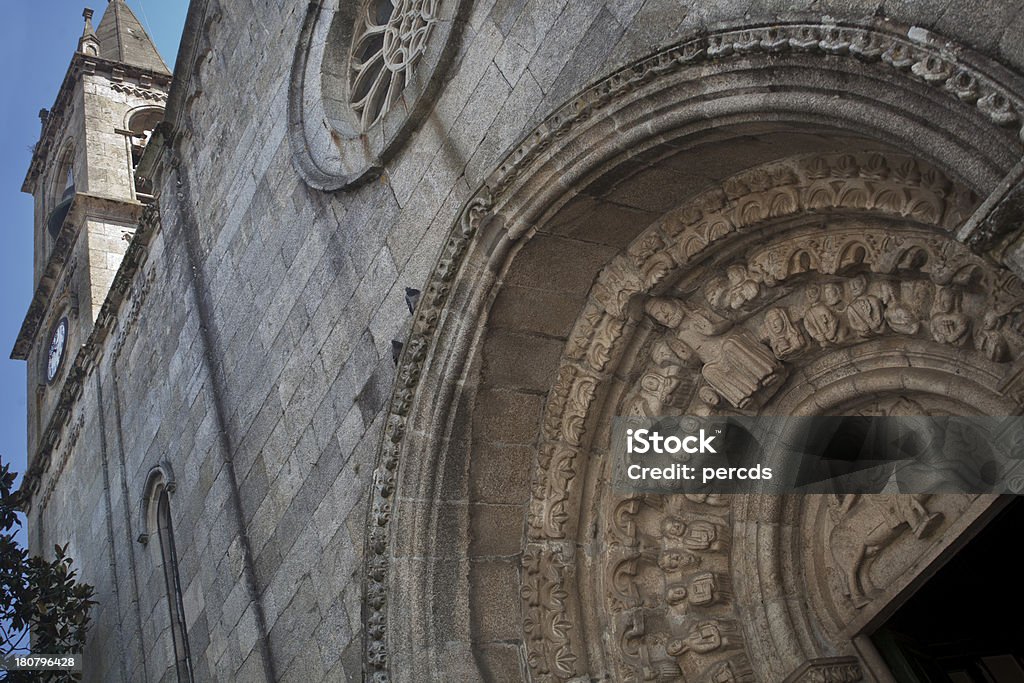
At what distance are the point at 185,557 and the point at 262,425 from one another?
68.9 inches

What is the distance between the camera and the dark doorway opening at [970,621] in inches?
202

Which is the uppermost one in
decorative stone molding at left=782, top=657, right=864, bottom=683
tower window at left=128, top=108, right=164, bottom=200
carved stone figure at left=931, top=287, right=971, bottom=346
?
tower window at left=128, top=108, right=164, bottom=200

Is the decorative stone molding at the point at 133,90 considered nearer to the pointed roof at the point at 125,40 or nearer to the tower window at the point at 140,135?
the tower window at the point at 140,135

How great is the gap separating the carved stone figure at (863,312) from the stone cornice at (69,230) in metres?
13.2

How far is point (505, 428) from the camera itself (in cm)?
614

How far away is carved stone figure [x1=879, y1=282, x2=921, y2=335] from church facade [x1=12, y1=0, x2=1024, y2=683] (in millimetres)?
19

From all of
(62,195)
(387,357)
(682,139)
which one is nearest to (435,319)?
(387,357)

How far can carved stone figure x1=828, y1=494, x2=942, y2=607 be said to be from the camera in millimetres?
4848

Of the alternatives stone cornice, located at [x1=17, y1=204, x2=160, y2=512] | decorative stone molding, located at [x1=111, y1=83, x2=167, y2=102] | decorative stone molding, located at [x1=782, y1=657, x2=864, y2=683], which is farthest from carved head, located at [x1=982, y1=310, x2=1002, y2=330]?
decorative stone molding, located at [x1=111, y1=83, x2=167, y2=102]

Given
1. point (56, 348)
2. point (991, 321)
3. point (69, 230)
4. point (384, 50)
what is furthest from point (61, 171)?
point (991, 321)

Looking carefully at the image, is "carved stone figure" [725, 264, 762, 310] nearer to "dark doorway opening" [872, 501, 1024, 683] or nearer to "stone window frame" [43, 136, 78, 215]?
"dark doorway opening" [872, 501, 1024, 683]

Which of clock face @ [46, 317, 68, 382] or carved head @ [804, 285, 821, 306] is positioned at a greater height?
clock face @ [46, 317, 68, 382]

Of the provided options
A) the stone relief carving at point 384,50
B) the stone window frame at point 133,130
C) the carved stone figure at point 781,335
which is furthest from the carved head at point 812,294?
the stone window frame at point 133,130

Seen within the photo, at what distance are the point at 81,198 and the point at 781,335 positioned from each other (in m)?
13.3
